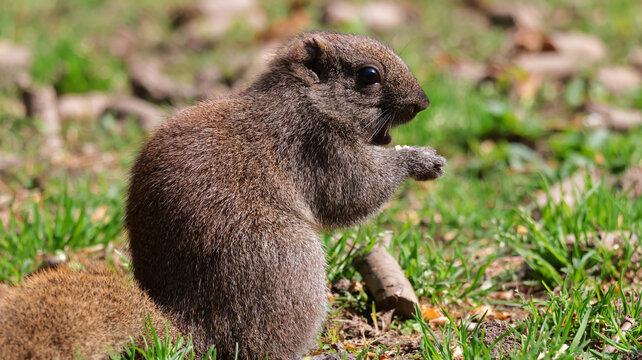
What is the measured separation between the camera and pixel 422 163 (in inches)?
174

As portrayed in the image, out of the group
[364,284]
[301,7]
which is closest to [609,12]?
[301,7]

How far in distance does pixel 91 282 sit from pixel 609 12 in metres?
8.62

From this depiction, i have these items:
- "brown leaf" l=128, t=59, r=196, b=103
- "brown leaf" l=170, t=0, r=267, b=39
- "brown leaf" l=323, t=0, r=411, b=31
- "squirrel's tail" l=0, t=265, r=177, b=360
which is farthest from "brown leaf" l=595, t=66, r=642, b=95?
"squirrel's tail" l=0, t=265, r=177, b=360

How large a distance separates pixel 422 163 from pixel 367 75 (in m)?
0.66

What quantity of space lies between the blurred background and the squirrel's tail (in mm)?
1077

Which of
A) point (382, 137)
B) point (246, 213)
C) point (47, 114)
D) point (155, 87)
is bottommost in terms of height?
point (47, 114)

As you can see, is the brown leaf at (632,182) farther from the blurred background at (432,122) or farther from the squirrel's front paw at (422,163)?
the squirrel's front paw at (422,163)

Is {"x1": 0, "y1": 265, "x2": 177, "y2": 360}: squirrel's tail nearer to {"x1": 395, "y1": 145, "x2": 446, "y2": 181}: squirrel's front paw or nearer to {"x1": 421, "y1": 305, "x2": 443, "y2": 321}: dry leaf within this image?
{"x1": 421, "y1": 305, "x2": 443, "y2": 321}: dry leaf

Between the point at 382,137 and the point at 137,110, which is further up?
the point at 382,137

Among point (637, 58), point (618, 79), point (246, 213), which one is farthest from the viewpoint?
point (637, 58)

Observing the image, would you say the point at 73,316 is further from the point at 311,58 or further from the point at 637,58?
the point at 637,58

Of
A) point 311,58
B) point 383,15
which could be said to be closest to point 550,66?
point 383,15

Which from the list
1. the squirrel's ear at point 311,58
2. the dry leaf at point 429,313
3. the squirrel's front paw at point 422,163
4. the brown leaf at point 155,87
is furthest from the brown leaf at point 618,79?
the squirrel's ear at point 311,58

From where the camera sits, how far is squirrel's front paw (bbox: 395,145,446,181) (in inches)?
173
